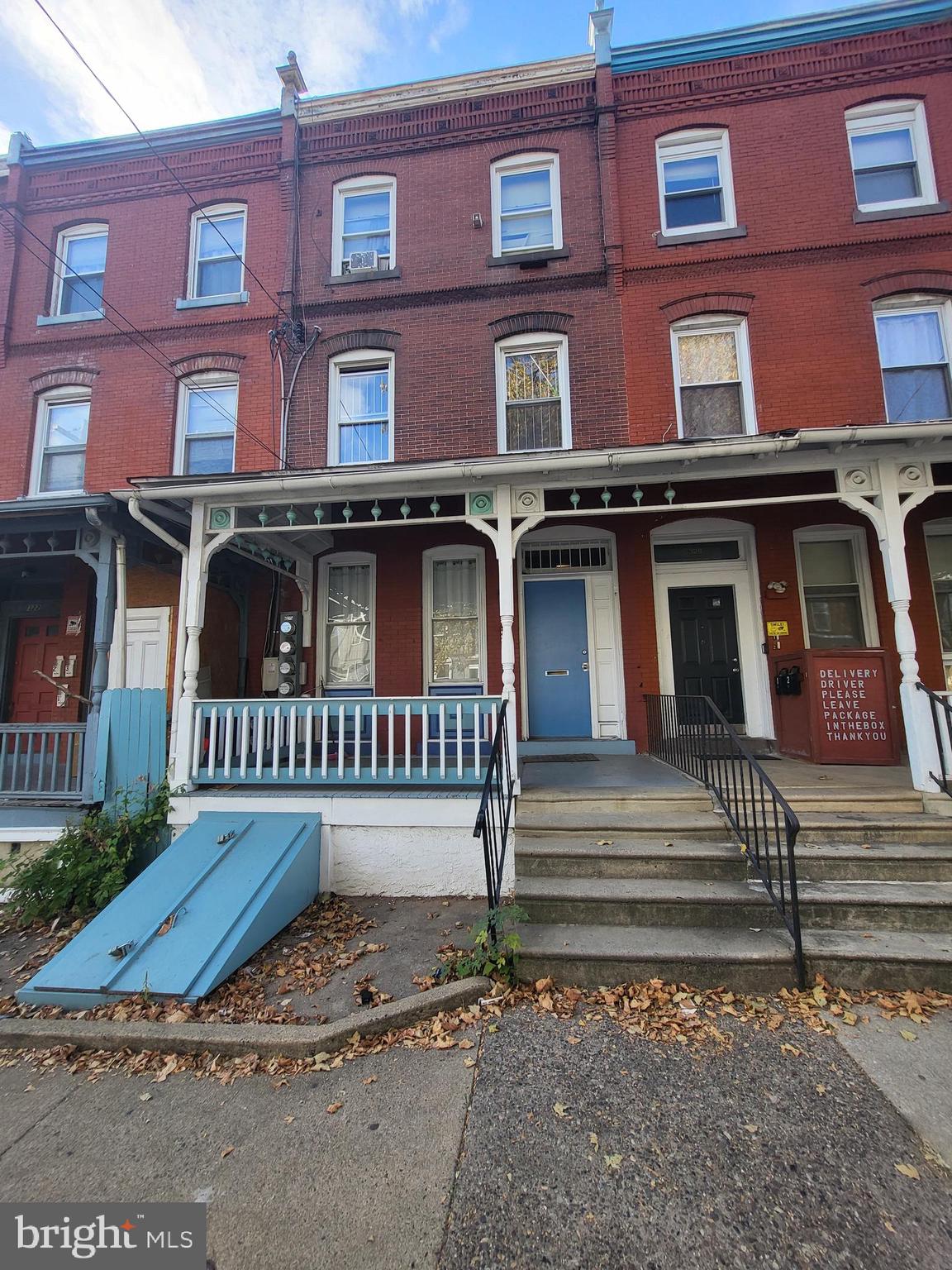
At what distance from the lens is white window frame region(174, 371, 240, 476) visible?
345 inches

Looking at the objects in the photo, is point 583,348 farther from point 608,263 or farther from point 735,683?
point 735,683

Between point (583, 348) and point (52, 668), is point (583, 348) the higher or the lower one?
the higher one

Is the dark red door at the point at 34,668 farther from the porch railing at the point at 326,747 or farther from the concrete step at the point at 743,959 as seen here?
the concrete step at the point at 743,959

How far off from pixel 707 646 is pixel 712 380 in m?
3.65

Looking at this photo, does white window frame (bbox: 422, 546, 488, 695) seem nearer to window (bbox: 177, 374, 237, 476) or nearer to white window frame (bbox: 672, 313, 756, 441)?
white window frame (bbox: 672, 313, 756, 441)

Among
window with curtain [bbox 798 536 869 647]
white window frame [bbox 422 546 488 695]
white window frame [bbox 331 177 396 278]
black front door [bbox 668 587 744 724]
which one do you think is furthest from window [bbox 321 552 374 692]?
window with curtain [bbox 798 536 869 647]

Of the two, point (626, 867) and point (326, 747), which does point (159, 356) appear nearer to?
point (326, 747)

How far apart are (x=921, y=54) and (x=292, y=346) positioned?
32.0ft

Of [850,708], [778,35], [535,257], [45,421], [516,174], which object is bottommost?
[850,708]

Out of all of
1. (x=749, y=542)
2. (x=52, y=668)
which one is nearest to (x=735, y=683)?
(x=749, y=542)

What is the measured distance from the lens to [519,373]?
8.22 meters

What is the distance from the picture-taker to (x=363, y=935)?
180 inches

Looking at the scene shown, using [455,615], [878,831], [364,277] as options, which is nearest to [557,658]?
[455,615]

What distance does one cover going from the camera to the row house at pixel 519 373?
741 centimetres
